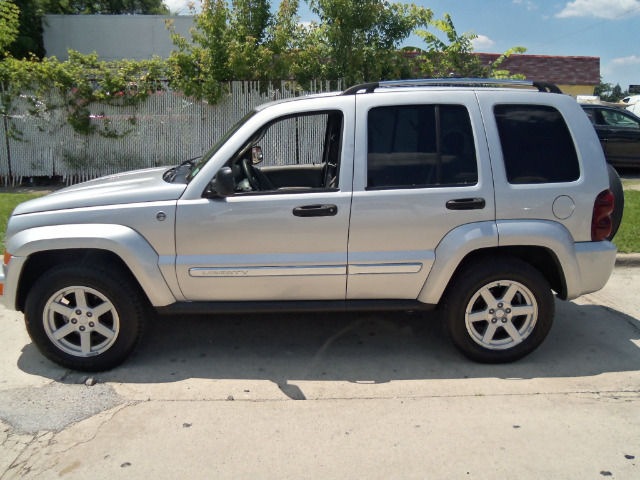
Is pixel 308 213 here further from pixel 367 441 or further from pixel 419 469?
pixel 419 469

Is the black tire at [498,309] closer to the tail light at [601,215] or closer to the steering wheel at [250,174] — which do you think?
the tail light at [601,215]

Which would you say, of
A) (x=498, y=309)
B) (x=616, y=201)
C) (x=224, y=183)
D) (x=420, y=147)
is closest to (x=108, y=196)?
(x=224, y=183)

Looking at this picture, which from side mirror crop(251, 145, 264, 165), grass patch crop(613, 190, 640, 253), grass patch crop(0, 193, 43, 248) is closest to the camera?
side mirror crop(251, 145, 264, 165)

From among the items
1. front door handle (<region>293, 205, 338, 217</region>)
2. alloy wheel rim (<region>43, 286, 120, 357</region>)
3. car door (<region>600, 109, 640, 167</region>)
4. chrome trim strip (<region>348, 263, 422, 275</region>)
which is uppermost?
car door (<region>600, 109, 640, 167</region>)

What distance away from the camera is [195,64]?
1137cm

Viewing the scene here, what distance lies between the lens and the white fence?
37.6 feet

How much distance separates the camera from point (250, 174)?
459 centimetres

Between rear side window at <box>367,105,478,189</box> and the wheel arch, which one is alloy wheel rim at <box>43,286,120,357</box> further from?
the wheel arch

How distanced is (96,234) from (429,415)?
255cm

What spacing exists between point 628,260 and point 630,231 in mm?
1130

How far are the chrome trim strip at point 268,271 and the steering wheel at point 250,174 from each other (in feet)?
2.21

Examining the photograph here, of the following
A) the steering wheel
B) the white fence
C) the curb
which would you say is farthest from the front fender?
the white fence

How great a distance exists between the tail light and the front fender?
10.3 feet

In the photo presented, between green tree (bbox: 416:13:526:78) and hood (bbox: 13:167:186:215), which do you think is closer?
hood (bbox: 13:167:186:215)
